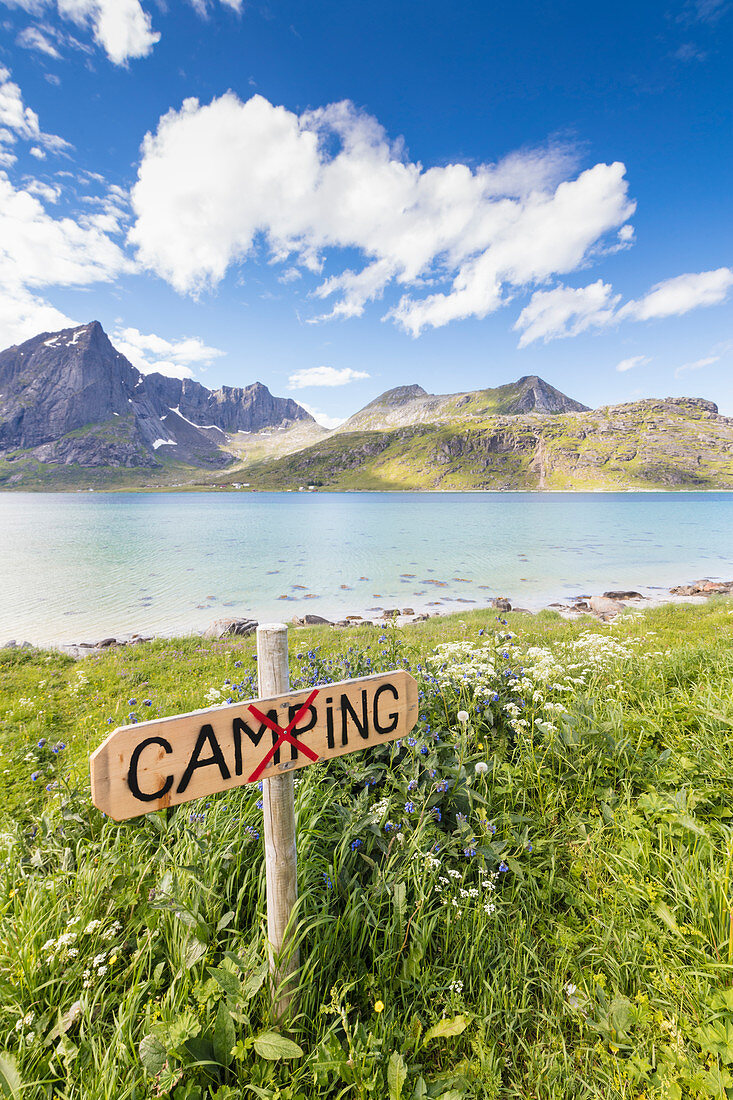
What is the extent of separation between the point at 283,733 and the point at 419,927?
1.88 metres

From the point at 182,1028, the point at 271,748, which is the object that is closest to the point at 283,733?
the point at 271,748

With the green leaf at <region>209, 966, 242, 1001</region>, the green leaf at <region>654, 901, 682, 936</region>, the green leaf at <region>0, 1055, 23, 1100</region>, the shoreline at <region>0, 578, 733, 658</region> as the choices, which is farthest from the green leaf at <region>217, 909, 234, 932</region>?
the shoreline at <region>0, 578, 733, 658</region>

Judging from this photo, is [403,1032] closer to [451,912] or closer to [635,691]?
[451,912]

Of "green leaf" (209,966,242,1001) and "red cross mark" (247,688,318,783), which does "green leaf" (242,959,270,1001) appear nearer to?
"green leaf" (209,966,242,1001)

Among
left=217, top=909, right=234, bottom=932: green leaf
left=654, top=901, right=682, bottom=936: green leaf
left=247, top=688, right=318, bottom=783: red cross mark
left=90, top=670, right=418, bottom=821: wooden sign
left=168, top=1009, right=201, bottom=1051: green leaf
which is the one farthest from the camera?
left=654, top=901, right=682, bottom=936: green leaf

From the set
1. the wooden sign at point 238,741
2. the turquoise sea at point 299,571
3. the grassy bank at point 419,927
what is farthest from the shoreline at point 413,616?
the wooden sign at point 238,741

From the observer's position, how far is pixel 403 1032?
2.50 meters

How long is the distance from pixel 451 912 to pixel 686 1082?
1.39 m

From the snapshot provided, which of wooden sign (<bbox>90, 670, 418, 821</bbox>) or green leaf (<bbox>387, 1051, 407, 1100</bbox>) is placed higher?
wooden sign (<bbox>90, 670, 418, 821</bbox>)

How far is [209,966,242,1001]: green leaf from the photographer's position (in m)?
2.32

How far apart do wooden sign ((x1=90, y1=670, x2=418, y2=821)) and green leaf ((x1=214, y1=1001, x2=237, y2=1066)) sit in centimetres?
126

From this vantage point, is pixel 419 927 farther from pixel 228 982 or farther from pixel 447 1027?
pixel 228 982

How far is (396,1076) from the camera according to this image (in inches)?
84.4

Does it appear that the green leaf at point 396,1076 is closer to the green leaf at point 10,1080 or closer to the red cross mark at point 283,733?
the red cross mark at point 283,733
